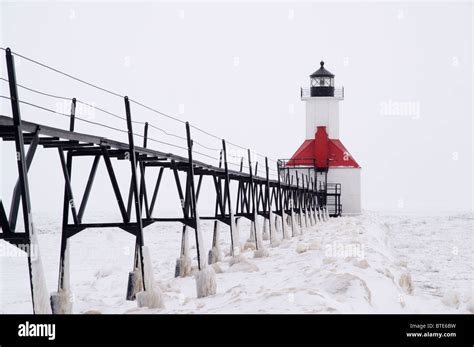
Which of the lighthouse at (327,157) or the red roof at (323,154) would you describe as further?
the red roof at (323,154)

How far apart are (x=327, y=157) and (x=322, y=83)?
7319mm

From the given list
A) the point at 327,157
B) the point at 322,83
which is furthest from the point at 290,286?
the point at 322,83

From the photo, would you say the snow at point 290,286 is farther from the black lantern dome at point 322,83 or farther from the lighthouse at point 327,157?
the black lantern dome at point 322,83

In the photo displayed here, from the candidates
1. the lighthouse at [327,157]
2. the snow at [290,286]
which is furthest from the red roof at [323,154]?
the snow at [290,286]

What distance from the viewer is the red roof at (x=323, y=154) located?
5212 cm

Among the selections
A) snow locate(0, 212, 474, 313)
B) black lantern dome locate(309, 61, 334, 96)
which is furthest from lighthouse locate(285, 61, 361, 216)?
snow locate(0, 212, 474, 313)

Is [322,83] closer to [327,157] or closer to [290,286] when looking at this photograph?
[327,157]

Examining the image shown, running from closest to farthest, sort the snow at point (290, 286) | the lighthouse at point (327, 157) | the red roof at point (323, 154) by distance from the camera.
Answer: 1. the snow at point (290, 286)
2. the lighthouse at point (327, 157)
3. the red roof at point (323, 154)

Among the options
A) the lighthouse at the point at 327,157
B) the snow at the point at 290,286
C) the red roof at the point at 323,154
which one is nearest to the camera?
the snow at the point at 290,286

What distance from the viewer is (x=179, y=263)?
55.7ft

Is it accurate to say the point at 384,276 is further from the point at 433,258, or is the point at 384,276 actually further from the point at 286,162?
the point at 286,162

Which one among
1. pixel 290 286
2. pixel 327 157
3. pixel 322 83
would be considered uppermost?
pixel 322 83

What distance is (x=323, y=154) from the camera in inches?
2062
